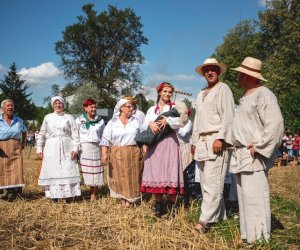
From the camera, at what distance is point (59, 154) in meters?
7.00

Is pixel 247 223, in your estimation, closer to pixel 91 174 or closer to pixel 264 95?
pixel 264 95

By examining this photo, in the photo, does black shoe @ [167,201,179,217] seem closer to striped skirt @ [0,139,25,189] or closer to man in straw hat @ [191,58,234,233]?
man in straw hat @ [191,58,234,233]

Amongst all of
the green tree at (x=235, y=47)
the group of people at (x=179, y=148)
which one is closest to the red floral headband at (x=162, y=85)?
the group of people at (x=179, y=148)

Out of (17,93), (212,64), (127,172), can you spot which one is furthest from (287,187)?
(17,93)

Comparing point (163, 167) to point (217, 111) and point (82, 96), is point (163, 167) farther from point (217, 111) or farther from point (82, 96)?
point (82, 96)

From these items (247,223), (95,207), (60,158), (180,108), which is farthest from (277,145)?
(60,158)

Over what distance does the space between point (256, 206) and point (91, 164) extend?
4042 millimetres

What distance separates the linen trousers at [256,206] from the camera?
163 inches

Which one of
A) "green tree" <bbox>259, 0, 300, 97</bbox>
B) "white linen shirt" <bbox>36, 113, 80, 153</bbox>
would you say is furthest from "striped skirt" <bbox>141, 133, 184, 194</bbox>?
"green tree" <bbox>259, 0, 300, 97</bbox>

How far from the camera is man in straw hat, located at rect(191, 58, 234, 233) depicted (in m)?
4.70

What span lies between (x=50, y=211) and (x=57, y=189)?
3.53 feet

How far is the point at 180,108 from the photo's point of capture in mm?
5422

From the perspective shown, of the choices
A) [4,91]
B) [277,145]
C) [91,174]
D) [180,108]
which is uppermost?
[4,91]

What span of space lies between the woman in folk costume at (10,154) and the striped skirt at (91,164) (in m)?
1.20
